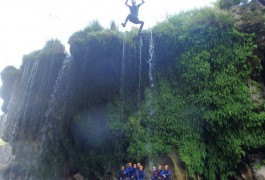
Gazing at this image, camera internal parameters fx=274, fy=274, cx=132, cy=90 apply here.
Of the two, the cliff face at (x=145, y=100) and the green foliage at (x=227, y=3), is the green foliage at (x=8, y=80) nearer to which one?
the cliff face at (x=145, y=100)

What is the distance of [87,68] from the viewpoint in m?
16.2

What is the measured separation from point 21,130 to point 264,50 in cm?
1668

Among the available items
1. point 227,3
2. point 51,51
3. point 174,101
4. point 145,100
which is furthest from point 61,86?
point 227,3

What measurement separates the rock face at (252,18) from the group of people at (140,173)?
297 inches

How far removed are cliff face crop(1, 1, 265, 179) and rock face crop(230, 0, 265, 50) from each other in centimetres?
9

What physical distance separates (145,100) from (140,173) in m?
3.96

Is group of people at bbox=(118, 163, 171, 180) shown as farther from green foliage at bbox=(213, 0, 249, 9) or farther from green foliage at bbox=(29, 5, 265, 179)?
green foliage at bbox=(213, 0, 249, 9)

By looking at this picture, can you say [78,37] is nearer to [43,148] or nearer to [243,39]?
[43,148]

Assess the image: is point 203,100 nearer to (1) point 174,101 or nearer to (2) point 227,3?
(1) point 174,101

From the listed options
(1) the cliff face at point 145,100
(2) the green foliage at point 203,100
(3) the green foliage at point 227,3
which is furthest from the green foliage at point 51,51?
(3) the green foliage at point 227,3

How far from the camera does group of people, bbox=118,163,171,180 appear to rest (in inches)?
464

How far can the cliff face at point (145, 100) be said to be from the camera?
12.4 meters

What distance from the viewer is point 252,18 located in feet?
44.6

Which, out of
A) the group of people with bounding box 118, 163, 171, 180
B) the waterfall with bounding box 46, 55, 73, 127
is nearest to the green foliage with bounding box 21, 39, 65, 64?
the waterfall with bounding box 46, 55, 73, 127
